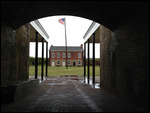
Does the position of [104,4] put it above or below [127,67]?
above

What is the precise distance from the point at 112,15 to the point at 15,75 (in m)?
5.50

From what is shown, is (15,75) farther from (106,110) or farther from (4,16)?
(106,110)

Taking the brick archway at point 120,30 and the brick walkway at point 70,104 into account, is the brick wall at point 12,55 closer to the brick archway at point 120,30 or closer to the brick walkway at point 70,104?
the brick archway at point 120,30

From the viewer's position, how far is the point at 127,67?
627 cm

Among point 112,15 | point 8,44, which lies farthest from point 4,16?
point 112,15

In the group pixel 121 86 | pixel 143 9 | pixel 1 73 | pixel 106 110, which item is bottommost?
pixel 106 110

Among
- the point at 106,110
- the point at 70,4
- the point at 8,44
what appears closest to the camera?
the point at 106,110

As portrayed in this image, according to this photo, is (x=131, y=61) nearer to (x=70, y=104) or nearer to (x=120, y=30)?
(x=120, y=30)

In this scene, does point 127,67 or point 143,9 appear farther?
point 127,67

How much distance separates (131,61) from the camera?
5.91 meters

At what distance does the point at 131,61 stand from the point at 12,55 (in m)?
5.34

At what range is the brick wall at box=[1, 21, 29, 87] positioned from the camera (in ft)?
20.7

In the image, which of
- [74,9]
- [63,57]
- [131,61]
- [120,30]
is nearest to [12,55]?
[74,9]

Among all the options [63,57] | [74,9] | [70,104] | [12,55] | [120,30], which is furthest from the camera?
[63,57]
